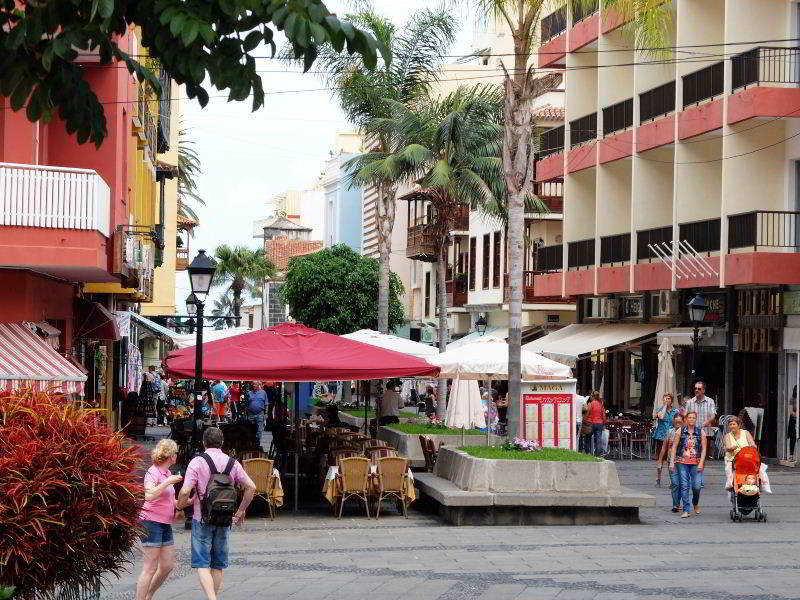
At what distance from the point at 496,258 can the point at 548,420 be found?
3225cm

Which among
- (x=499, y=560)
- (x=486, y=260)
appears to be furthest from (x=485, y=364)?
(x=486, y=260)

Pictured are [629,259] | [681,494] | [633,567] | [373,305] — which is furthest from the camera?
[373,305]

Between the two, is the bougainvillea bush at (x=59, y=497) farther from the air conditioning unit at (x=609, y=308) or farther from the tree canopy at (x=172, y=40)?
the air conditioning unit at (x=609, y=308)

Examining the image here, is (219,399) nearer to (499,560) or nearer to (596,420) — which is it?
(596,420)

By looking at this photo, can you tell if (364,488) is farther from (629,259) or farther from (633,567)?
(629,259)

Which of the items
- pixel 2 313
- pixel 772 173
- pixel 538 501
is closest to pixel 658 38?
pixel 772 173

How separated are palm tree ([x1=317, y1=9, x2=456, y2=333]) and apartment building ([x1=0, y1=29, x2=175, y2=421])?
8583mm

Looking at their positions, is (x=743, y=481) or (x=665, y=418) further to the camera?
(x=665, y=418)

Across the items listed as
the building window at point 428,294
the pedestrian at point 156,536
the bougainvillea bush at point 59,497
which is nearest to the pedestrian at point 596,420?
the pedestrian at point 156,536

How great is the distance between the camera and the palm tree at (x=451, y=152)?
4056cm

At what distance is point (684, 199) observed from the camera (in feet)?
124

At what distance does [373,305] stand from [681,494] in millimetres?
43239

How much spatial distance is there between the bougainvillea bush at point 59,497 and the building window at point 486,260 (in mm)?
49935

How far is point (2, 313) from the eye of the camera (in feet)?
72.6
